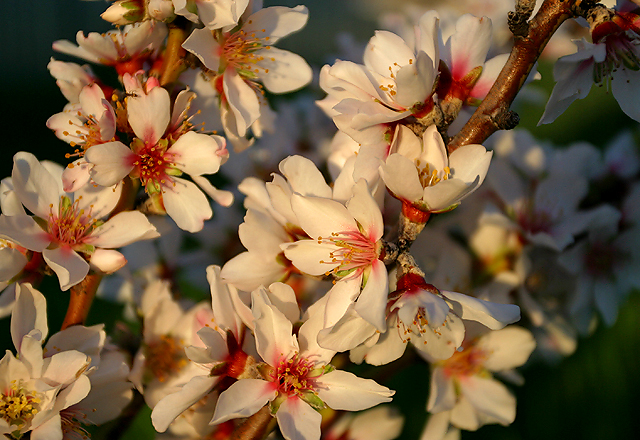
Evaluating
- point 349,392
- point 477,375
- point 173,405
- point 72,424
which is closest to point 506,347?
point 477,375

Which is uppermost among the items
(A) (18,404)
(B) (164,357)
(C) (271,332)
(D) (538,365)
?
(C) (271,332)

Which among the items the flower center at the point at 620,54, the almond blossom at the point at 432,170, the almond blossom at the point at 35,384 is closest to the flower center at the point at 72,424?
the almond blossom at the point at 35,384

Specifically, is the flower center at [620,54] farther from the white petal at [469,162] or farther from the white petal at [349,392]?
the white petal at [349,392]

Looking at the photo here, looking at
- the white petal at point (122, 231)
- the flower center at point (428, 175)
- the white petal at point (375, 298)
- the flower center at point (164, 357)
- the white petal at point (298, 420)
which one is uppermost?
the flower center at point (428, 175)

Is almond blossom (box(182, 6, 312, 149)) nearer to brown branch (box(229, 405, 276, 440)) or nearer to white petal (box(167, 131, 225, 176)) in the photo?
white petal (box(167, 131, 225, 176))

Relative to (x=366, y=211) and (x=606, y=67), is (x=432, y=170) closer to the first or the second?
(x=366, y=211)

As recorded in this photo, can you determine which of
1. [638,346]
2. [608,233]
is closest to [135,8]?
[608,233]
